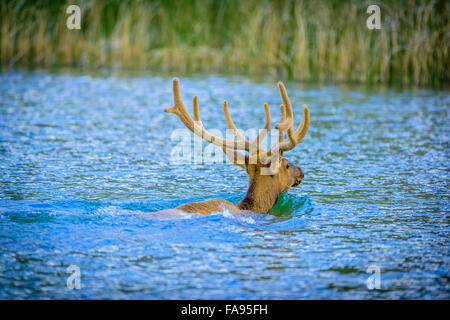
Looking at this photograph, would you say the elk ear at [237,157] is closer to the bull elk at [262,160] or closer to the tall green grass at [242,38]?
the bull elk at [262,160]

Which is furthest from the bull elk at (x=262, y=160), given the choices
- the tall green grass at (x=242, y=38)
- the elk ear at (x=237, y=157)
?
the tall green grass at (x=242, y=38)

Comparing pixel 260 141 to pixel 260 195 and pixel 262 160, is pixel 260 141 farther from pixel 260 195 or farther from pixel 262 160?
pixel 260 195

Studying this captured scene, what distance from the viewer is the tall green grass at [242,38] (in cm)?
1432

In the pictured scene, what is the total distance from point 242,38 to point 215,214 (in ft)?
38.4

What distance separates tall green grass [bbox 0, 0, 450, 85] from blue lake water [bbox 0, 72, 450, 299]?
2310mm

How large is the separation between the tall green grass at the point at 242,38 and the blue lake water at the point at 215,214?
7.58 ft

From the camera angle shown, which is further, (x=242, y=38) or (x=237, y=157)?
(x=242, y=38)

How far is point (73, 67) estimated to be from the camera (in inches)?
695

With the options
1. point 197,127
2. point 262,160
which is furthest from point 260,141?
point 197,127

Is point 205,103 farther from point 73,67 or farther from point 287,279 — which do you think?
point 287,279

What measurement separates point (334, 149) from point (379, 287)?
520 cm

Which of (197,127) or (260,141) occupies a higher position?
(197,127)

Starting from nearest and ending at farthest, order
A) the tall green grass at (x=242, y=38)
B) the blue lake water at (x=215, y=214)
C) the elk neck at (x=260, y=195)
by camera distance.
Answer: the blue lake water at (x=215, y=214) < the elk neck at (x=260, y=195) < the tall green grass at (x=242, y=38)

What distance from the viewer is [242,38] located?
1677 cm
